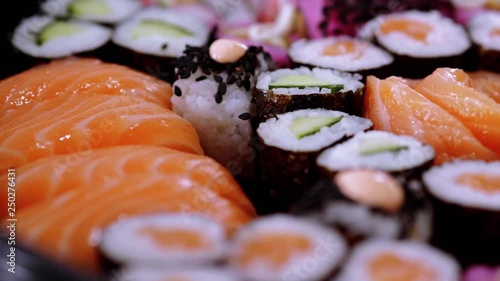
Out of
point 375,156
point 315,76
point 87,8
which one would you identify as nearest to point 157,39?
point 87,8

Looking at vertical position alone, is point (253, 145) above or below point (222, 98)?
below

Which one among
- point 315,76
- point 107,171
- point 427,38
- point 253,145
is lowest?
point 253,145

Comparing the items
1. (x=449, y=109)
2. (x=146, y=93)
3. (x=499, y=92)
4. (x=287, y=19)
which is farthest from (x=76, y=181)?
(x=287, y=19)

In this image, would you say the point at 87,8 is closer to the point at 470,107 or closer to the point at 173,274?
the point at 470,107

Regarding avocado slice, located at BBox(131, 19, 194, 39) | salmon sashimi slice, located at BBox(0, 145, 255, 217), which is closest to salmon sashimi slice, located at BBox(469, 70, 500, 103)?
salmon sashimi slice, located at BBox(0, 145, 255, 217)

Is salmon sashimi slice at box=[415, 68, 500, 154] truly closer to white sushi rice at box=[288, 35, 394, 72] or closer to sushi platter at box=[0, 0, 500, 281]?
sushi platter at box=[0, 0, 500, 281]

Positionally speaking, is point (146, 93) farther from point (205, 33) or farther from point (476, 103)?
point (476, 103)
